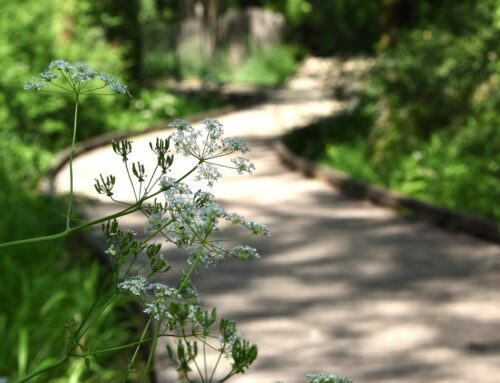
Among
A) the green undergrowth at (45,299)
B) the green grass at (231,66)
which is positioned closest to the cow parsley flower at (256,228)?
the green undergrowth at (45,299)

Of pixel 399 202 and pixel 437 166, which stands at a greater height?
pixel 437 166

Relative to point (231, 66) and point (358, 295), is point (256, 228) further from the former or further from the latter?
point (231, 66)

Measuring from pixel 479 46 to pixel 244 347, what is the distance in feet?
42.3

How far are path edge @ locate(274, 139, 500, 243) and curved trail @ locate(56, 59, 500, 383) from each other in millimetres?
139

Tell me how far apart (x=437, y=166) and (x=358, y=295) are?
5.35 metres

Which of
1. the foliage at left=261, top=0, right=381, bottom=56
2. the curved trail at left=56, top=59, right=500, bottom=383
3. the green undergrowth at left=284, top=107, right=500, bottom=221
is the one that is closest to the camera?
the curved trail at left=56, top=59, right=500, bottom=383

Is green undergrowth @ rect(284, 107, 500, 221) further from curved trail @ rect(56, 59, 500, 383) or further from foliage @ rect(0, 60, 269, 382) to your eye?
foliage @ rect(0, 60, 269, 382)

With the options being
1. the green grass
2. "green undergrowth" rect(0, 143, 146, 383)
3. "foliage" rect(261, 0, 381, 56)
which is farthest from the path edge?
the green grass

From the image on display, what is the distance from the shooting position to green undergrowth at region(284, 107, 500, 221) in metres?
12.2

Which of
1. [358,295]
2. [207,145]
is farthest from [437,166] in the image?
[207,145]

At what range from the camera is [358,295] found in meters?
8.51

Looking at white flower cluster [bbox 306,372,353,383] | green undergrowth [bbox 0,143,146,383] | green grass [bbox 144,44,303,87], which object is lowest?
green grass [bbox 144,44,303,87]

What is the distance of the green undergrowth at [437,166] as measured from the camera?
1222 centimetres

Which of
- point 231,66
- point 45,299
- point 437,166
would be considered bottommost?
point 231,66
